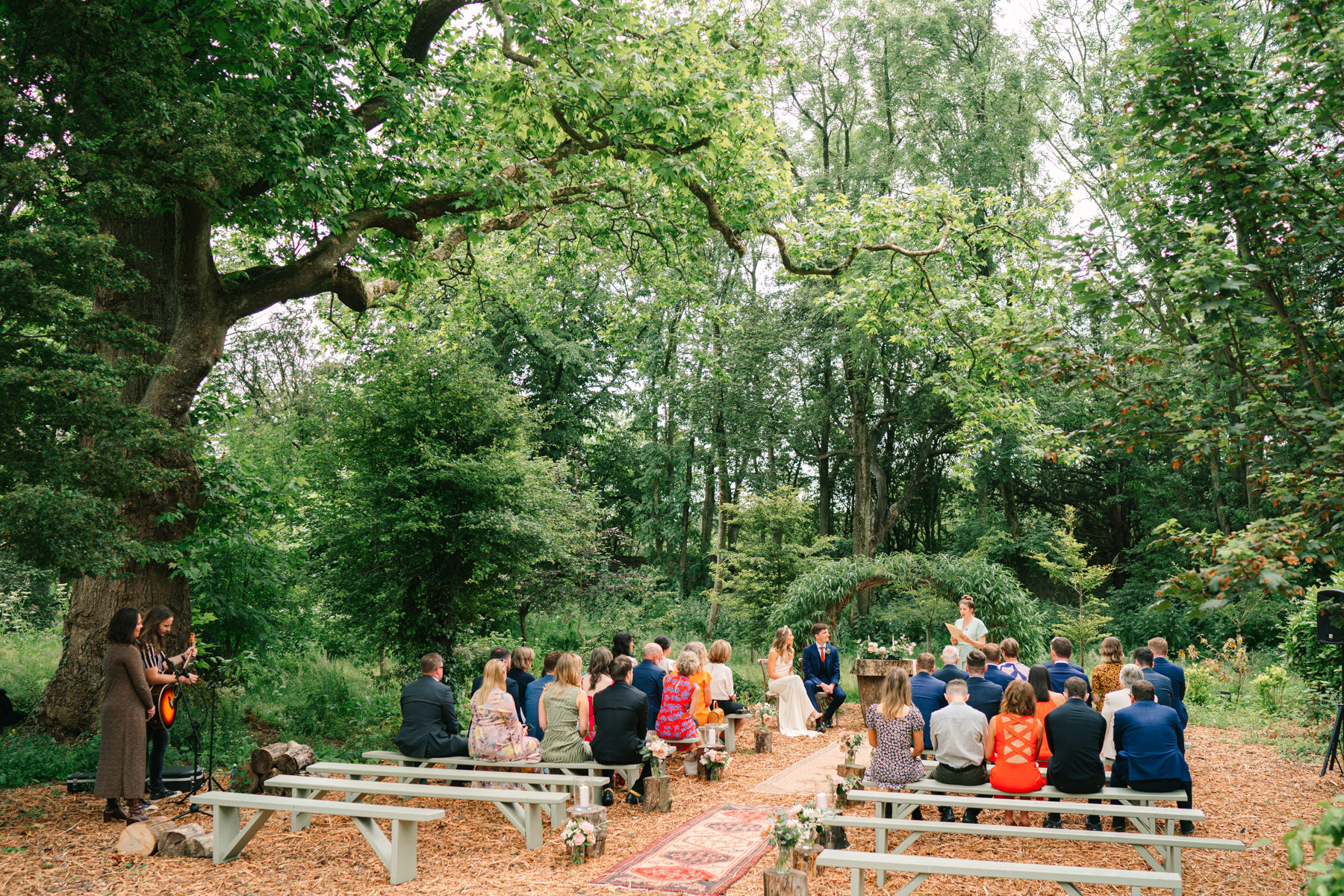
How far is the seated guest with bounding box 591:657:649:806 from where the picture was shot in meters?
6.94

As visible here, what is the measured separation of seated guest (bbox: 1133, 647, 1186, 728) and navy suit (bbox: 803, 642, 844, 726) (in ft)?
13.9

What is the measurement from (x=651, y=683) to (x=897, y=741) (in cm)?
269

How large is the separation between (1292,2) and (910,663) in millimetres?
9035

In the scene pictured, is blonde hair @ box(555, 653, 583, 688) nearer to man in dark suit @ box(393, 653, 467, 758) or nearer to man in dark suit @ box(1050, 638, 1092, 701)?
man in dark suit @ box(393, 653, 467, 758)

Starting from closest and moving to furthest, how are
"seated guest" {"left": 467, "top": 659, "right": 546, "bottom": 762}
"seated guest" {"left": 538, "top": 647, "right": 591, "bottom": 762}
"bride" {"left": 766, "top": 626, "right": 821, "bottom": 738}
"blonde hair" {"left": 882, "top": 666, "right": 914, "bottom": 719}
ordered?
"blonde hair" {"left": 882, "top": 666, "right": 914, "bottom": 719}
"seated guest" {"left": 467, "top": 659, "right": 546, "bottom": 762}
"seated guest" {"left": 538, "top": 647, "right": 591, "bottom": 762}
"bride" {"left": 766, "top": 626, "right": 821, "bottom": 738}

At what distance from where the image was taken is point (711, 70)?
9.24 m

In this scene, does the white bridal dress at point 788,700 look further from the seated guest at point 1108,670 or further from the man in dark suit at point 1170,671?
the man in dark suit at point 1170,671

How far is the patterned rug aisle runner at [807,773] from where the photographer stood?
7.79m

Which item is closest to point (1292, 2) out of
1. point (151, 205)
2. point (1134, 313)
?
point (1134, 313)

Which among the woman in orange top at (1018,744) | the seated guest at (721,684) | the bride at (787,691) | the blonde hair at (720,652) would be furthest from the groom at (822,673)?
the woman in orange top at (1018,744)

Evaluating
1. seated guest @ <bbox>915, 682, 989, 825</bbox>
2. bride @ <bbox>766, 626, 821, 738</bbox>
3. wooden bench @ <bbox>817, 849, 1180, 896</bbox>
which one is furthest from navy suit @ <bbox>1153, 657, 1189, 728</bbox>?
bride @ <bbox>766, 626, 821, 738</bbox>

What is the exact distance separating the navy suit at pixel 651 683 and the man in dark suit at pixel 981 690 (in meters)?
2.90

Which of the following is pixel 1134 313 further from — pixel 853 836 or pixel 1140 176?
pixel 853 836

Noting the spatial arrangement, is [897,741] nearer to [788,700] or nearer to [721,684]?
[721,684]
